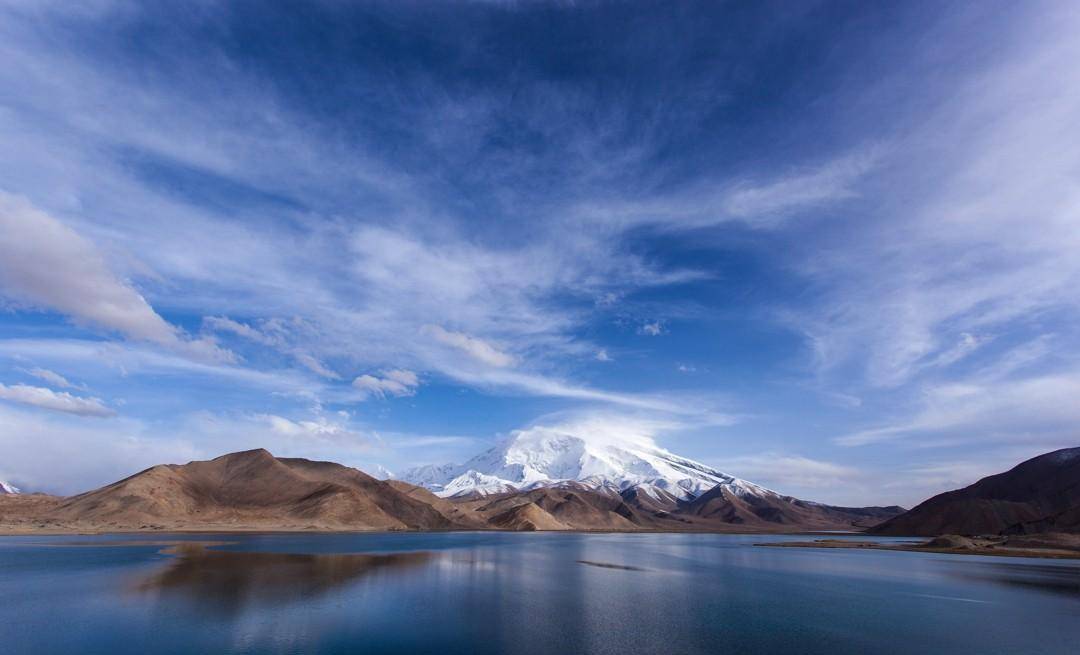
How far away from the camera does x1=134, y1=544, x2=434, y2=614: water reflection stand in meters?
49.8

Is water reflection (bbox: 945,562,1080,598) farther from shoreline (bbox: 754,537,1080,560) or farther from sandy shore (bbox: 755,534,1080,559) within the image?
sandy shore (bbox: 755,534,1080,559)

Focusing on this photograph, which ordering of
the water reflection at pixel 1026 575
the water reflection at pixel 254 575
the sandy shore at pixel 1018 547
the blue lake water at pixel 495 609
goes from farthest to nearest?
1. the sandy shore at pixel 1018 547
2. the water reflection at pixel 1026 575
3. the water reflection at pixel 254 575
4. the blue lake water at pixel 495 609

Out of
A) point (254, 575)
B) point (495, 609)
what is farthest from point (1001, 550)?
point (254, 575)

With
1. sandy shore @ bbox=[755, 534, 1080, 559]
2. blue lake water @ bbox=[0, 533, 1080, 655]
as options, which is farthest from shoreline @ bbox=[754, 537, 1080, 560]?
blue lake water @ bbox=[0, 533, 1080, 655]

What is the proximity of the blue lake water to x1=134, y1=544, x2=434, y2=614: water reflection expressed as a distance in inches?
9.1

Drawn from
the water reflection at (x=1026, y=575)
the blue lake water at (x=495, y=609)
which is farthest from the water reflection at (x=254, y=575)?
the water reflection at (x=1026, y=575)

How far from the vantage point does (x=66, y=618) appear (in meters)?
40.4

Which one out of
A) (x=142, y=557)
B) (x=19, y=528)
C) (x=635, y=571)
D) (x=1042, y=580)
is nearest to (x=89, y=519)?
(x=19, y=528)

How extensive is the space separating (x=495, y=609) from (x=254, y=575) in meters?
32.5

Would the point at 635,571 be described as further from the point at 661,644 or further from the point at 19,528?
the point at 19,528

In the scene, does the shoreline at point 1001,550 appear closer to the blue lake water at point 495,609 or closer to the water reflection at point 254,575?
the blue lake water at point 495,609

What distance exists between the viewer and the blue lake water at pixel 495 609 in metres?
36.1

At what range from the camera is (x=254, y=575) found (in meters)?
65.2

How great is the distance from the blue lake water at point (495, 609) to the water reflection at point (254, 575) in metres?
0.23
